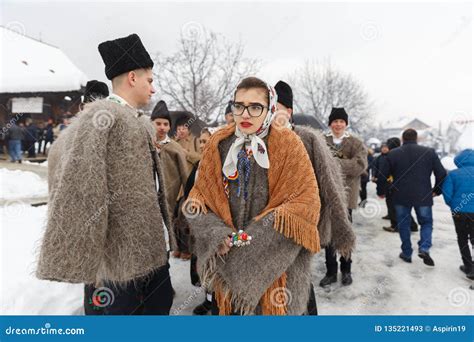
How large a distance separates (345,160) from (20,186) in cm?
828

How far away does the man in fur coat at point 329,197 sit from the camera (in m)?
2.04

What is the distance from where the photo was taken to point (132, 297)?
5.58 ft

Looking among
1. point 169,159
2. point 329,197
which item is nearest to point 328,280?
point 329,197

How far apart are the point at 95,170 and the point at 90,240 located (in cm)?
34

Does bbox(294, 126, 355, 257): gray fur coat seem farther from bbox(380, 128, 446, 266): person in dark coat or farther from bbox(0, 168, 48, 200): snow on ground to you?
bbox(0, 168, 48, 200): snow on ground

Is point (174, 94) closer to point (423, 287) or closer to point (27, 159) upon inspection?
point (27, 159)

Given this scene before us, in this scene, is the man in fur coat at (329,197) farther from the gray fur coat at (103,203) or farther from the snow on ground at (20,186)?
the snow on ground at (20,186)

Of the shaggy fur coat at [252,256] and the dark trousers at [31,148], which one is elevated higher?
the shaggy fur coat at [252,256]

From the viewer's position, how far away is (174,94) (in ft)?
42.1

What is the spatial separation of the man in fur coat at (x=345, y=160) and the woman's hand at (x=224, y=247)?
214cm

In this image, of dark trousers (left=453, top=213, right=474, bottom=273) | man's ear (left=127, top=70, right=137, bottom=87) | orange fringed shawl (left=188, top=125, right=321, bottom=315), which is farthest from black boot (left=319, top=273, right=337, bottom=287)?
man's ear (left=127, top=70, right=137, bottom=87)

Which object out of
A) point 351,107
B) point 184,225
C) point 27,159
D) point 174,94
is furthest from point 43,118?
point 351,107

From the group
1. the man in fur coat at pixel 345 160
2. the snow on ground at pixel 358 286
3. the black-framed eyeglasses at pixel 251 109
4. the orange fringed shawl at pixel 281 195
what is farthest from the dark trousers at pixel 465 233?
the black-framed eyeglasses at pixel 251 109

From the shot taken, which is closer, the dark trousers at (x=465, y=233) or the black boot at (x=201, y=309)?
the black boot at (x=201, y=309)
